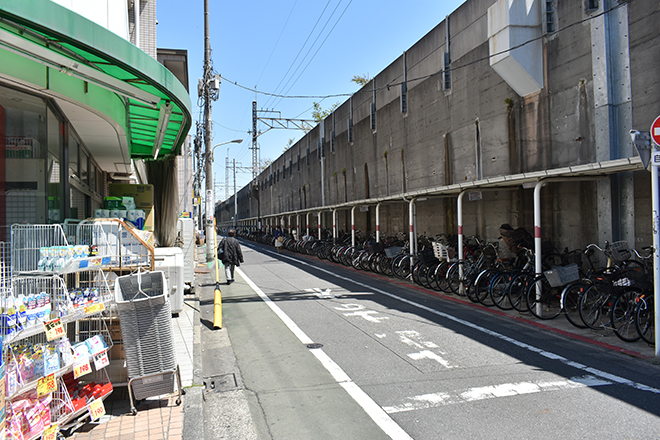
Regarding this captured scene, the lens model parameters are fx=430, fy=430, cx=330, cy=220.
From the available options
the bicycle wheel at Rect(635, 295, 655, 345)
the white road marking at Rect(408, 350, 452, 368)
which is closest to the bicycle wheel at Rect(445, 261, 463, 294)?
the bicycle wheel at Rect(635, 295, 655, 345)

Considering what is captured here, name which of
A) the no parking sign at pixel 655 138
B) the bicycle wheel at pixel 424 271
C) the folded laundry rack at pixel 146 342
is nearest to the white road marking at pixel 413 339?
the folded laundry rack at pixel 146 342

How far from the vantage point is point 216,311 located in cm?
831

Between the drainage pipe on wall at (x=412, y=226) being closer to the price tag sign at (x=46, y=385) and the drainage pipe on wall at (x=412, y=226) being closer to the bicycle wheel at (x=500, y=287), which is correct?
the bicycle wheel at (x=500, y=287)

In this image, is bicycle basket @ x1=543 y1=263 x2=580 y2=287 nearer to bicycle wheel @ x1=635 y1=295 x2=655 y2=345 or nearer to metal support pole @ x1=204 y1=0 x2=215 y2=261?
bicycle wheel @ x1=635 y1=295 x2=655 y2=345

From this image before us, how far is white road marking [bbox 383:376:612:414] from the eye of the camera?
14.2 feet

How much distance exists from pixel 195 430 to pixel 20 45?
11.7ft

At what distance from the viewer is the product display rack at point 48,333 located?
320 cm

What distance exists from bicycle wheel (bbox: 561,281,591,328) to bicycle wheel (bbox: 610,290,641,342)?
1.84 ft

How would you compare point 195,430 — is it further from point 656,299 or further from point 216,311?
point 656,299

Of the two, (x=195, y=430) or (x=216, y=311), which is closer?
(x=195, y=430)

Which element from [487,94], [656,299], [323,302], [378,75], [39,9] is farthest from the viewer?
[378,75]

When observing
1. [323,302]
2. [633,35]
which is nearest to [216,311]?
[323,302]

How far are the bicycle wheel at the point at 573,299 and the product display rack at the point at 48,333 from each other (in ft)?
22.9

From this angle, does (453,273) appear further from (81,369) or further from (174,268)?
(81,369)
